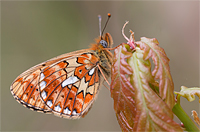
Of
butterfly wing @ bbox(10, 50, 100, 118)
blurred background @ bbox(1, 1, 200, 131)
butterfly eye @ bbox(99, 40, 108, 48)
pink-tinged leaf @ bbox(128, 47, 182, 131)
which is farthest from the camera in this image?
blurred background @ bbox(1, 1, 200, 131)

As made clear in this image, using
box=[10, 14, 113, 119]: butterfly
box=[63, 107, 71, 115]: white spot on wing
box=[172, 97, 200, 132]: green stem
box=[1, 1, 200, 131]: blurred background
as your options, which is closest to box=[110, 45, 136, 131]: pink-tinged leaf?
box=[172, 97, 200, 132]: green stem

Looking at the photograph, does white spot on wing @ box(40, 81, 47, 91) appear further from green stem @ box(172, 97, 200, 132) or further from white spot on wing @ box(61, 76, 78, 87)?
green stem @ box(172, 97, 200, 132)

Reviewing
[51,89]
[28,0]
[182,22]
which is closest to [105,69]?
[51,89]

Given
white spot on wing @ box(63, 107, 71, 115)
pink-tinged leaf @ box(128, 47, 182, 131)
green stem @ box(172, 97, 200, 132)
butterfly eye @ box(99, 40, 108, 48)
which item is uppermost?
butterfly eye @ box(99, 40, 108, 48)

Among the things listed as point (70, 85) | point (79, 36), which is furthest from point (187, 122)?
point (79, 36)

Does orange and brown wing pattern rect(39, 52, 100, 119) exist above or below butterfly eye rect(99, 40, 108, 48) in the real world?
below

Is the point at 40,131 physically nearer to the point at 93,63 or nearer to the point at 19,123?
the point at 19,123
